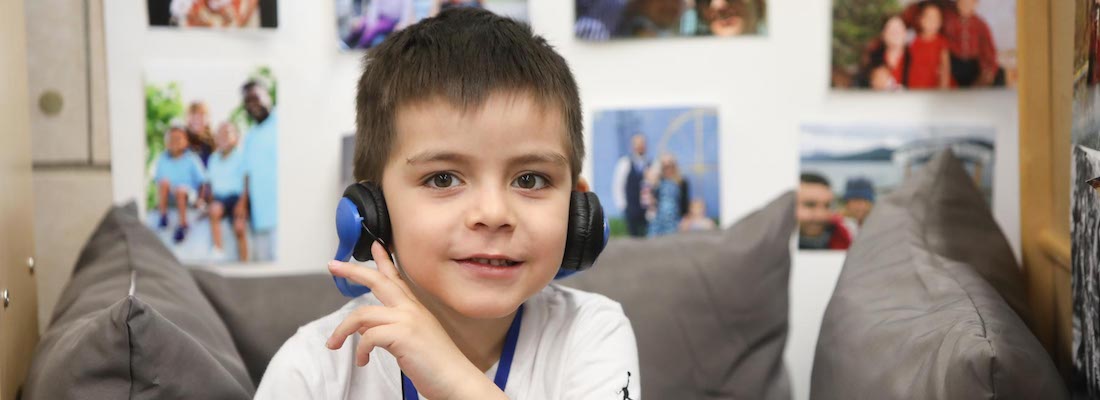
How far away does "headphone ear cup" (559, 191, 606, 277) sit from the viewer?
1029mm

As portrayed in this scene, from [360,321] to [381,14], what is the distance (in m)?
0.84

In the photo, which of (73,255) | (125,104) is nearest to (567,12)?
(125,104)

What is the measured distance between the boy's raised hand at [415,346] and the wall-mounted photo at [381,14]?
0.79 m

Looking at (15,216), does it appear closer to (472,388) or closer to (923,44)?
(472,388)

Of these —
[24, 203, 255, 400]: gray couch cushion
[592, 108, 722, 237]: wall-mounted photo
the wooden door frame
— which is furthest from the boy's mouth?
[592, 108, 722, 237]: wall-mounted photo

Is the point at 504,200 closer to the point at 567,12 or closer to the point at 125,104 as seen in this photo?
the point at 567,12

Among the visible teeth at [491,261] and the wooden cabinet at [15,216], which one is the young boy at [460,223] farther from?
the wooden cabinet at [15,216]

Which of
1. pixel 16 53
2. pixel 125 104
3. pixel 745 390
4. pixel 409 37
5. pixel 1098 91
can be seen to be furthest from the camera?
pixel 125 104

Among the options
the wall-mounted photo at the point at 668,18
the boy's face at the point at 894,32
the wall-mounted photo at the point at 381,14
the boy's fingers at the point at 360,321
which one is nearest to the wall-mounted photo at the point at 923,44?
the boy's face at the point at 894,32

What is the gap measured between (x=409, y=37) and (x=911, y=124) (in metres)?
0.97

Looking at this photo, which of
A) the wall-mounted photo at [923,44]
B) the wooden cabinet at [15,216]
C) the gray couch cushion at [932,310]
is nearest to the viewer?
the gray couch cushion at [932,310]

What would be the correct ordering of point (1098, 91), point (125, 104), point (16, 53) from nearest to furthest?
point (1098, 91) → point (16, 53) → point (125, 104)

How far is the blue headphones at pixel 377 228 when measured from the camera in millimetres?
982

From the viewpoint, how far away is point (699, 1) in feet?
5.51
